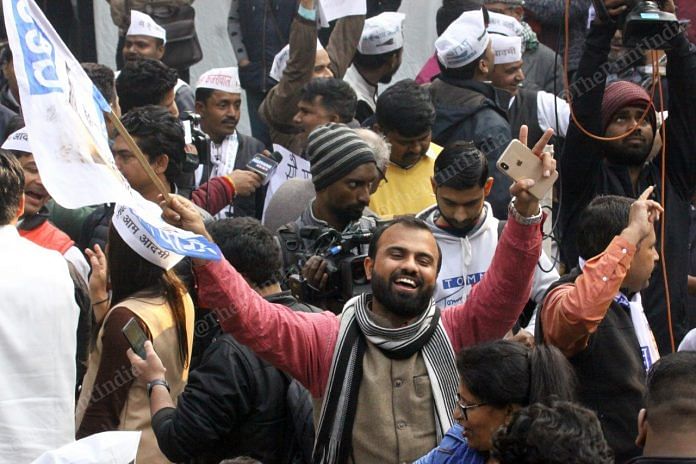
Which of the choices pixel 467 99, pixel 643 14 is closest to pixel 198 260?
pixel 643 14

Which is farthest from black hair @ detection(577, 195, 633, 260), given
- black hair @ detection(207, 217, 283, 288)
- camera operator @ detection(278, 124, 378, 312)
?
black hair @ detection(207, 217, 283, 288)

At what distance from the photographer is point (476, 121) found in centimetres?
711

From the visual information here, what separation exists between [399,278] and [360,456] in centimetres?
58

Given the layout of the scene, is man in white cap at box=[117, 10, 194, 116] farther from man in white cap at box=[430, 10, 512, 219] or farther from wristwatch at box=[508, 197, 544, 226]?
wristwatch at box=[508, 197, 544, 226]

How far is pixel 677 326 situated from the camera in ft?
19.6

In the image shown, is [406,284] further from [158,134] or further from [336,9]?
[336,9]

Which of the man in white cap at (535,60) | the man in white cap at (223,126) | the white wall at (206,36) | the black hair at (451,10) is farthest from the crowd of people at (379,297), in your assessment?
the white wall at (206,36)

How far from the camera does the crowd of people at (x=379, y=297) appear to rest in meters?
4.16

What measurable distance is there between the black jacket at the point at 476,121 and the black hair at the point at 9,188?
2890mm

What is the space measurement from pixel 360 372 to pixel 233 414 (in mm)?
498

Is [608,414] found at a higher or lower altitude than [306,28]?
lower

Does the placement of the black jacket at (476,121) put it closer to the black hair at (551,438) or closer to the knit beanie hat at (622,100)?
the knit beanie hat at (622,100)

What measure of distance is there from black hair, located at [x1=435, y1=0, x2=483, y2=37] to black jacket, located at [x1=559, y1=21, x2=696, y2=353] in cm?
324

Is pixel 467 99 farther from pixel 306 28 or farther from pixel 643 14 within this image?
pixel 643 14
